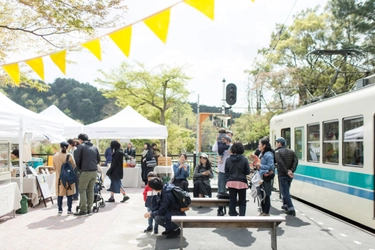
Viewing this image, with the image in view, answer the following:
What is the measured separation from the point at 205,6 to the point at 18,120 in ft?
20.2

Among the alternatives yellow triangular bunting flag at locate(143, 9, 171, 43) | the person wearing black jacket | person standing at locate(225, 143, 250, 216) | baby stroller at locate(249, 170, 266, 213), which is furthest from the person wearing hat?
yellow triangular bunting flag at locate(143, 9, 171, 43)

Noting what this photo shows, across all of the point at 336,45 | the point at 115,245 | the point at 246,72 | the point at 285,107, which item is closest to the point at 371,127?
the point at 115,245

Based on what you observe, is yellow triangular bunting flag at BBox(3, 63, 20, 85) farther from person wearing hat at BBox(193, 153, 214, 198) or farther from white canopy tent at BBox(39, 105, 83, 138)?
white canopy tent at BBox(39, 105, 83, 138)

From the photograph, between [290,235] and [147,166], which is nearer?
[290,235]

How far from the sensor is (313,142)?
9.20 metres

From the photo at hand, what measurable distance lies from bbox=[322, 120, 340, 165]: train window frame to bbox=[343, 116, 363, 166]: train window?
1.06 feet

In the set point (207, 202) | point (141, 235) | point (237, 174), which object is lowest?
point (141, 235)

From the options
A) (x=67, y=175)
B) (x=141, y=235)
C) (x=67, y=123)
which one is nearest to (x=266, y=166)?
(x=141, y=235)

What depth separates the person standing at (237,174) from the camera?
676cm

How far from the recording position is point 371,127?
21.0 feet

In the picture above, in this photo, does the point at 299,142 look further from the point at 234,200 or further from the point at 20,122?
the point at 20,122

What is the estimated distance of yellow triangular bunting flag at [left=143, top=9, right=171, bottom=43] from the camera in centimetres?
361

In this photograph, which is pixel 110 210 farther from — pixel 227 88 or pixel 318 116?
pixel 227 88

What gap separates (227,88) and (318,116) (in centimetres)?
654
